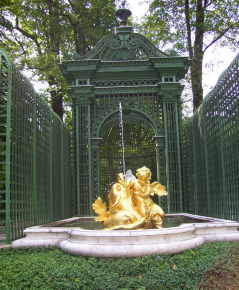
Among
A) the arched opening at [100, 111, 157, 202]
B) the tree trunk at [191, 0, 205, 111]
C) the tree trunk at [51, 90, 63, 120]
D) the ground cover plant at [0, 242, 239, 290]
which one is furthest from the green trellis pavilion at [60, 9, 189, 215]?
the ground cover plant at [0, 242, 239, 290]

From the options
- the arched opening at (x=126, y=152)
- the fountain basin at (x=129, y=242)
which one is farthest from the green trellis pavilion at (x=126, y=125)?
the fountain basin at (x=129, y=242)

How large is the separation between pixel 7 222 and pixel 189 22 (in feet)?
46.1

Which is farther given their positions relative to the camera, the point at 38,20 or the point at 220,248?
the point at 38,20

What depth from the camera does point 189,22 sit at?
1712 centimetres

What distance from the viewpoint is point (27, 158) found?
26.1 feet

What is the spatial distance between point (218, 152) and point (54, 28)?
1209 cm

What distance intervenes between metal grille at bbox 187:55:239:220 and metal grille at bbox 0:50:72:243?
441 centimetres

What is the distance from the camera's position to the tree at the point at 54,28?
17406mm

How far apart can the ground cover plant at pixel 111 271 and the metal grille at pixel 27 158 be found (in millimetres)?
1666

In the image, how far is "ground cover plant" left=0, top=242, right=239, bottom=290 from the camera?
14.0ft

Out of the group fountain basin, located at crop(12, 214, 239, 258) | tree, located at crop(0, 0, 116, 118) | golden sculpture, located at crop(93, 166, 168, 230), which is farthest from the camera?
tree, located at crop(0, 0, 116, 118)

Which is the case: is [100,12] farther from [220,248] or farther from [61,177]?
[220,248]

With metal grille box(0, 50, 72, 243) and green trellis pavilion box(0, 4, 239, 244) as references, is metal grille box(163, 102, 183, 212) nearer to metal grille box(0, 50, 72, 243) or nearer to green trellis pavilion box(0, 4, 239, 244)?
green trellis pavilion box(0, 4, 239, 244)

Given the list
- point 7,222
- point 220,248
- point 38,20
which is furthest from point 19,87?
point 38,20
